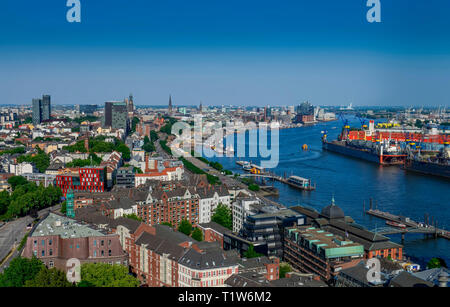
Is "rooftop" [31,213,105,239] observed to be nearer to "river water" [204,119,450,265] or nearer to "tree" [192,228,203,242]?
"tree" [192,228,203,242]

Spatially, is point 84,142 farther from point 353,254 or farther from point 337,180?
point 353,254

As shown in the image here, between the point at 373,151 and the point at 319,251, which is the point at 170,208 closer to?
the point at 319,251

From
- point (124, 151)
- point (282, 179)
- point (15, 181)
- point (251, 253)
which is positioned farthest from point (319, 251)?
point (124, 151)

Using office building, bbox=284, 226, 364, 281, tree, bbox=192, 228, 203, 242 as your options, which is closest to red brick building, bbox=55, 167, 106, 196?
tree, bbox=192, 228, 203, 242

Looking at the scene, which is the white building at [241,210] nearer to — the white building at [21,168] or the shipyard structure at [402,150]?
the white building at [21,168]

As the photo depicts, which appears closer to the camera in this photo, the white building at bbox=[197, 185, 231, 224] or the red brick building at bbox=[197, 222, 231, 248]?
the red brick building at bbox=[197, 222, 231, 248]
